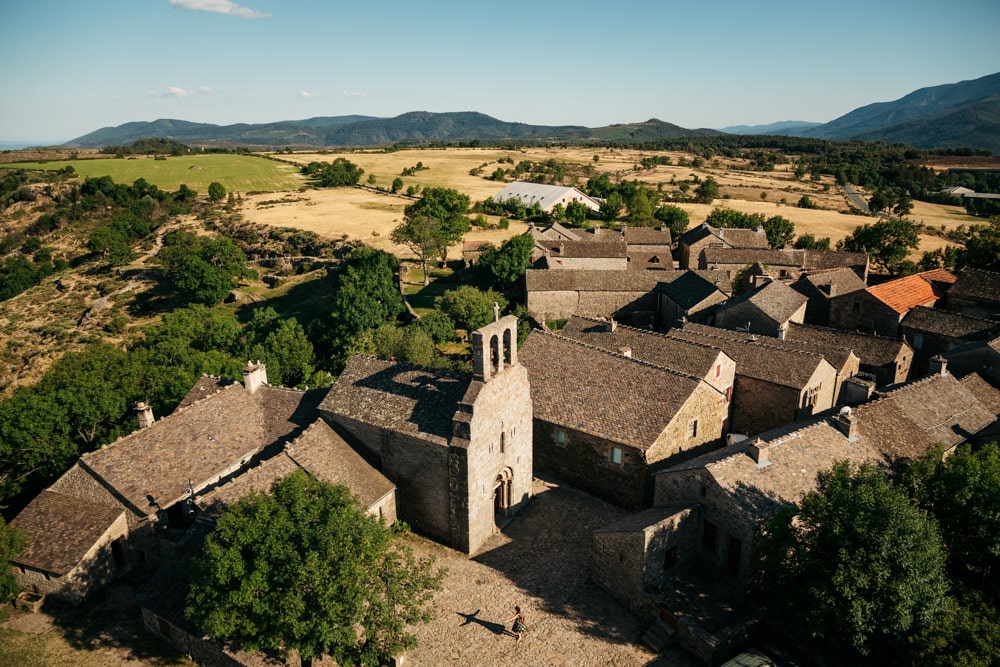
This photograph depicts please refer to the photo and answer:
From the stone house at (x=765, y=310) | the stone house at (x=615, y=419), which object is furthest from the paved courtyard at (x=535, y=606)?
the stone house at (x=765, y=310)

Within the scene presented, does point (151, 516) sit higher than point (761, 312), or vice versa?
point (761, 312)

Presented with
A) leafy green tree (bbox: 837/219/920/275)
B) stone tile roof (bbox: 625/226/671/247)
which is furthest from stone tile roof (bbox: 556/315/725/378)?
leafy green tree (bbox: 837/219/920/275)

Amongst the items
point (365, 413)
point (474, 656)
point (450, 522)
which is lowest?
point (474, 656)

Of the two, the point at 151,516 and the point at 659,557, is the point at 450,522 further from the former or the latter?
the point at 151,516

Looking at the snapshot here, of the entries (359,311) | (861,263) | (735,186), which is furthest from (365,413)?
(735,186)

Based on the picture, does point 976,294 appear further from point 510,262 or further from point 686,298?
point 510,262

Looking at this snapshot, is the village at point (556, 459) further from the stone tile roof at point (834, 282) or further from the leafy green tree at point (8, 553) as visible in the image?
the stone tile roof at point (834, 282)
